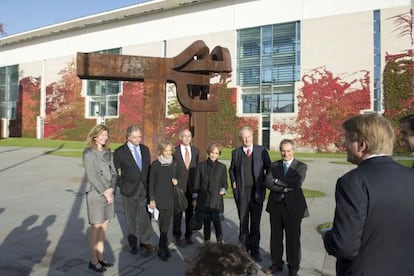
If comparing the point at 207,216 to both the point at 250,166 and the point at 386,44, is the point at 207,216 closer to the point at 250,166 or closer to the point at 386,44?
the point at 250,166

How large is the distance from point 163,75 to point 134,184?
214cm

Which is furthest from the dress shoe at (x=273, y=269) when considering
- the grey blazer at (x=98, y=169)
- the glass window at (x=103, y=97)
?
the glass window at (x=103, y=97)

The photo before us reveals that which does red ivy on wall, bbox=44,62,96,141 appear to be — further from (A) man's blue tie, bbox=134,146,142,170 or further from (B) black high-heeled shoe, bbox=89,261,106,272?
(B) black high-heeled shoe, bbox=89,261,106,272

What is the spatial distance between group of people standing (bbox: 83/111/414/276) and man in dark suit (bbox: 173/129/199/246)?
14 mm

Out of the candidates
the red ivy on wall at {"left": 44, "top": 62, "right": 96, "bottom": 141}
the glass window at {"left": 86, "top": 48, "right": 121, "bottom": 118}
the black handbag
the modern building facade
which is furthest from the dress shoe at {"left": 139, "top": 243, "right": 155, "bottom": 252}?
the red ivy on wall at {"left": 44, "top": 62, "right": 96, "bottom": 141}

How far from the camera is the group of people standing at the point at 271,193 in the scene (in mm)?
1781

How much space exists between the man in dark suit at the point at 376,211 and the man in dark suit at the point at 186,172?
3200 mm

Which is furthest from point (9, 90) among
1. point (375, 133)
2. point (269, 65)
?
point (375, 133)

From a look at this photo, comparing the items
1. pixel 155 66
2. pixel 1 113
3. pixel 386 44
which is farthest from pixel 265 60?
pixel 1 113

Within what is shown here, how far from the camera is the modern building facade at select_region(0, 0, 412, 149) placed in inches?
874

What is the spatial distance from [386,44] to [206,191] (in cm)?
2163

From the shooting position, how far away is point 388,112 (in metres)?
22.3

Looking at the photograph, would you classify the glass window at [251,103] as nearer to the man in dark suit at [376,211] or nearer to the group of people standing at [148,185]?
the group of people standing at [148,185]

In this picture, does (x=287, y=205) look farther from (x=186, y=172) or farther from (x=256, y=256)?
(x=186, y=172)
